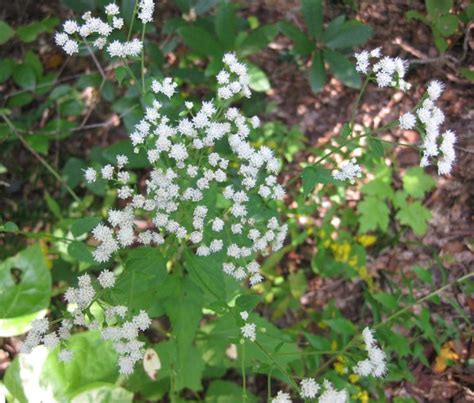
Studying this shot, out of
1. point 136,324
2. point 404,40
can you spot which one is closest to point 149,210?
point 136,324

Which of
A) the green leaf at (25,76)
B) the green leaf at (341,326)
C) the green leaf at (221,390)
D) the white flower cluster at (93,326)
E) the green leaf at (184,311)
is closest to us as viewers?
the white flower cluster at (93,326)

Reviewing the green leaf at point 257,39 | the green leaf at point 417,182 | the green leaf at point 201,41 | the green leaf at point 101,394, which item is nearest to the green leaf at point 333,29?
the green leaf at point 257,39

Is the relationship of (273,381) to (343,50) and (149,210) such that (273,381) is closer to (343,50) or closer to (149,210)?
(149,210)

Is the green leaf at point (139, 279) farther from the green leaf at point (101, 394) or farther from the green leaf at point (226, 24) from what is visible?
the green leaf at point (226, 24)

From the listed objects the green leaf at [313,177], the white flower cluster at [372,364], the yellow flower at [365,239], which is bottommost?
the white flower cluster at [372,364]

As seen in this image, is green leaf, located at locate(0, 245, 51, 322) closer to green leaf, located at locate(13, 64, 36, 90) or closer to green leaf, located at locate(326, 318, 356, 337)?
green leaf, located at locate(13, 64, 36, 90)
